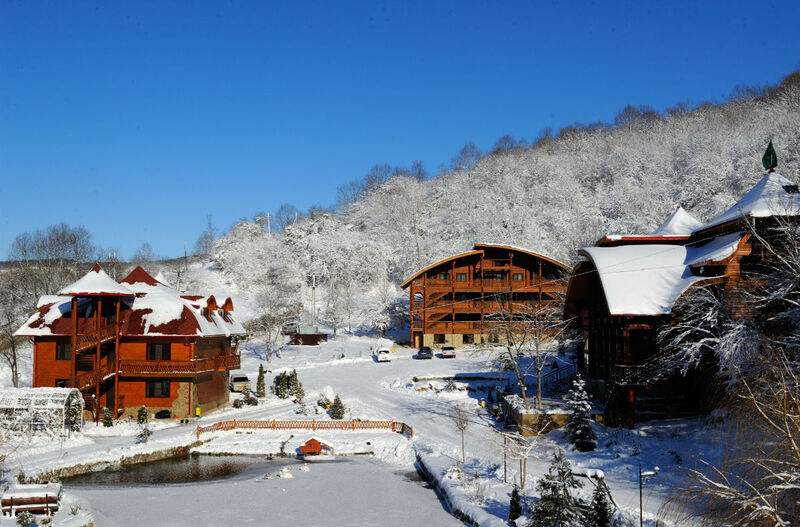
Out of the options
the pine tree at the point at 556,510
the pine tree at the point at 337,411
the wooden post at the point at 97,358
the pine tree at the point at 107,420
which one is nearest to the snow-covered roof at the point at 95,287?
the wooden post at the point at 97,358

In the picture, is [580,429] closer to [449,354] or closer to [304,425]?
[304,425]

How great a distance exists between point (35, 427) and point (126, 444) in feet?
17.8

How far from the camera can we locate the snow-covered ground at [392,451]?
65.8 feet

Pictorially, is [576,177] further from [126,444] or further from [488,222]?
[126,444]

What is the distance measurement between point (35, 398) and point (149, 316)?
767cm

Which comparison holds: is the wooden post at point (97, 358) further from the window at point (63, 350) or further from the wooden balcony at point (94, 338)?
the window at point (63, 350)

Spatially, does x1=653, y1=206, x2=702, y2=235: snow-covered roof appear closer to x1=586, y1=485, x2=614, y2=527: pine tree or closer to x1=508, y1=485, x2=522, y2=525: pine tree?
x1=508, y1=485, x2=522, y2=525: pine tree

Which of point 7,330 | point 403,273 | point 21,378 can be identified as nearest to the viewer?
point 21,378

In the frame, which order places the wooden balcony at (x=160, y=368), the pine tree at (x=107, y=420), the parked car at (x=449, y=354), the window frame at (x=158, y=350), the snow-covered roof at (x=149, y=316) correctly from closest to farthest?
the pine tree at (x=107, y=420) < the wooden balcony at (x=160, y=368) < the snow-covered roof at (x=149, y=316) < the window frame at (x=158, y=350) < the parked car at (x=449, y=354)

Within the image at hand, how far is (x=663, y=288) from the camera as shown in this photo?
26.5 meters

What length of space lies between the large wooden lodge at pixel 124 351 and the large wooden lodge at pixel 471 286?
28319mm

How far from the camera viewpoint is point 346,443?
30.1 m

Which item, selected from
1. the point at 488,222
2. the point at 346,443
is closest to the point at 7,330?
the point at 346,443

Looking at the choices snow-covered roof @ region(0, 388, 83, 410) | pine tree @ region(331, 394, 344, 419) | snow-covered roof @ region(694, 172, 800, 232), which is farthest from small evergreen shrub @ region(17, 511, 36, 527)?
snow-covered roof @ region(694, 172, 800, 232)
